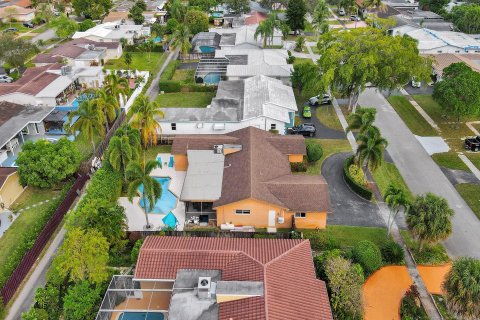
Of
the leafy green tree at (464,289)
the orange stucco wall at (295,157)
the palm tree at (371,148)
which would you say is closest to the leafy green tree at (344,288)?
the leafy green tree at (464,289)

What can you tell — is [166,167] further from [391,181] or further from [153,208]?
[391,181]

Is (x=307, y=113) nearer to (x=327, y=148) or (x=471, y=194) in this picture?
(x=327, y=148)

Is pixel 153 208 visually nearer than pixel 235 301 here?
No

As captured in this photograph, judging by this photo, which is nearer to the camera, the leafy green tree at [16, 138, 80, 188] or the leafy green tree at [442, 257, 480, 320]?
the leafy green tree at [442, 257, 480, 320]

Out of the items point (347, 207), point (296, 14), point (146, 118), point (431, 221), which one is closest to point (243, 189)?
point (347, 207)

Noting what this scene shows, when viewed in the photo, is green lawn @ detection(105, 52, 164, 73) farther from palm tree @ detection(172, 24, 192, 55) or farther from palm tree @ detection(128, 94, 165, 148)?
palm tree @ detection(128, 94, 165, 148)

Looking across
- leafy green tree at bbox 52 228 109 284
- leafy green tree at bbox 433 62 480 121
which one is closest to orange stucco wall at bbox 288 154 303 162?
leafy green tree at bbox 433 62 480 121

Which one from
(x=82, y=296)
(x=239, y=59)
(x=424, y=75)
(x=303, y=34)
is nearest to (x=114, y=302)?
(x=82, y=296)
